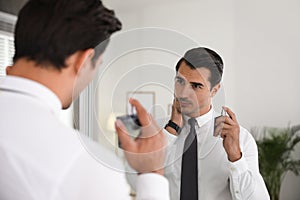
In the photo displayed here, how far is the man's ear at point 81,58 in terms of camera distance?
671 millimetres

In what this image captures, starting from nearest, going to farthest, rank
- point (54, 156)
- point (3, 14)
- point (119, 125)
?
point (54, 156) → point (119, 125) → point (3, 14)

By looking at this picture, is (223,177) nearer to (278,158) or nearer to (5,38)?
(278,158)

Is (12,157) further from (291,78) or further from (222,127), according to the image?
(291,78)

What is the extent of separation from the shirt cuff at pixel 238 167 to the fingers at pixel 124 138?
23.0 inches

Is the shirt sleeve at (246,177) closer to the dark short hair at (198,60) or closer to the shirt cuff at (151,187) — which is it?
the dark short hair at (198,60)

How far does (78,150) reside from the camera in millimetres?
630

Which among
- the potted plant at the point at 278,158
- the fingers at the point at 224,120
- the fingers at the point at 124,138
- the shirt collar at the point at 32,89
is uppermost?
the shirt collar at the point at 32,89

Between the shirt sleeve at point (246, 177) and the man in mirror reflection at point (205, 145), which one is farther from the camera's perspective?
the shirt sleeve at point (246, 177)

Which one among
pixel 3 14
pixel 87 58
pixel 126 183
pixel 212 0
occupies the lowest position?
pixel 3 14

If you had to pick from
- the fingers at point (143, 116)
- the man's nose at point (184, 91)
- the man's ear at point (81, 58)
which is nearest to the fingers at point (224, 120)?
the man's nose at point (184, 91)

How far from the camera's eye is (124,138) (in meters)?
0.71

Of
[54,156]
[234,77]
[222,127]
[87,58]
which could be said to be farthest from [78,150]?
[234,77]

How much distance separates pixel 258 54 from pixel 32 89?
1604 millimetres

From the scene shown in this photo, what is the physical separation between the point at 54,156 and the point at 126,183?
0.38ft
